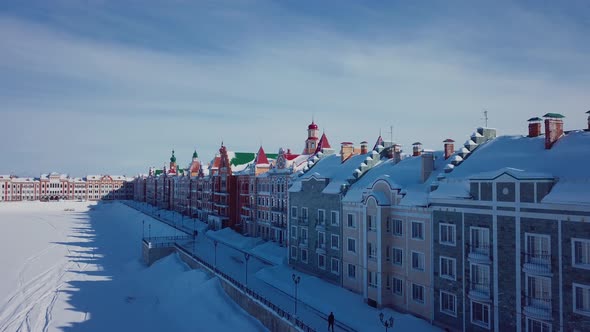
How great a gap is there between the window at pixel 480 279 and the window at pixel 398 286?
21.6 ft

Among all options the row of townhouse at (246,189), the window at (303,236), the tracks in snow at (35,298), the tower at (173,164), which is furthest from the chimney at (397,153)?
the tower at (173,164)

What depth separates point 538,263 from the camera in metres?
22.3

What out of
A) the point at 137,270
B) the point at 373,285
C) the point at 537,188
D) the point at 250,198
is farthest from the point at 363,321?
the point at 250,198

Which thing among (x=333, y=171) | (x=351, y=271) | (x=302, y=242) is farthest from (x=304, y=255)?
(x=333, y=171)

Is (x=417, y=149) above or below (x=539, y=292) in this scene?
above

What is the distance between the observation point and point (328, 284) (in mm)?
39344

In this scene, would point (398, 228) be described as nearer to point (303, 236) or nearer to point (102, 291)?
point (303, 236)

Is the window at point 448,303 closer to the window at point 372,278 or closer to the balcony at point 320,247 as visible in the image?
the window at point 372,278

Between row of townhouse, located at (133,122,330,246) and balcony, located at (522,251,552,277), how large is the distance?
3054 centimetres

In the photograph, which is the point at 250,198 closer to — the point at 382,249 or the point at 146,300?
the point at 146,300

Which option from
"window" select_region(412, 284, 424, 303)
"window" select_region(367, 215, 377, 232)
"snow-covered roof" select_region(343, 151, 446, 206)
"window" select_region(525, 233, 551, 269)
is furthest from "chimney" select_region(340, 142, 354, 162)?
"window" select_region(525, 233, 551, 269)

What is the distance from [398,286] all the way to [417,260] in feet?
9.76

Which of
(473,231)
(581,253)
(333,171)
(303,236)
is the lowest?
(303,236)

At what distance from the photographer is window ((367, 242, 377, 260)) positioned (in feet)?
110
